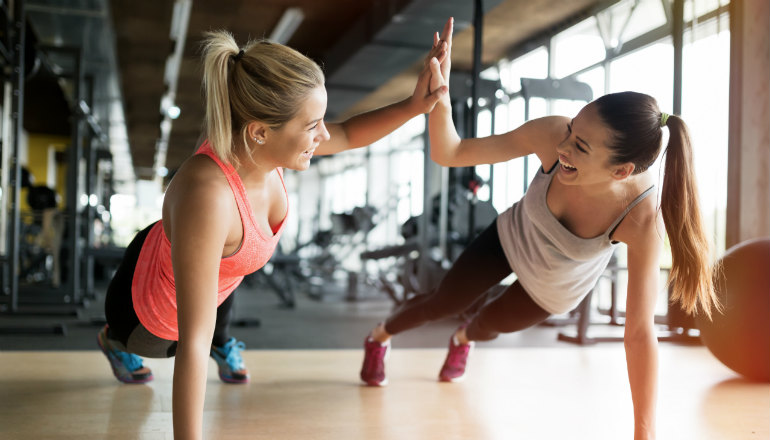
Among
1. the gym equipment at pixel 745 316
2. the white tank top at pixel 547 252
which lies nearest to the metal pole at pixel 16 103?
the white tank top at pixel 547 252

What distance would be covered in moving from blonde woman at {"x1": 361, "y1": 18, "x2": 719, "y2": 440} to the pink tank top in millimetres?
553

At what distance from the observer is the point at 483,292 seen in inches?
75.3

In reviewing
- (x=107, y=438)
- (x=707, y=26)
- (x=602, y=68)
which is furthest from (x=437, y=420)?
(x=602, y=68)

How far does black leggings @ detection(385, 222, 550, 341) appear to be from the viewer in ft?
6.13

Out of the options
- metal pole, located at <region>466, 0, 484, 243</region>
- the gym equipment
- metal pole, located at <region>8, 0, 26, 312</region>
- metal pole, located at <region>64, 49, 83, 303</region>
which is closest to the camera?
the gym equipment

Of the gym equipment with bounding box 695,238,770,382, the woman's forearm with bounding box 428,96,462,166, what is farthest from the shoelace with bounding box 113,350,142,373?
the gym equipment with bounding box 695,238,770,382

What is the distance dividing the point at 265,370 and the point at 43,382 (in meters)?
0.74

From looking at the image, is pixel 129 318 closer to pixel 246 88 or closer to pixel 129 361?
pixel 129 361

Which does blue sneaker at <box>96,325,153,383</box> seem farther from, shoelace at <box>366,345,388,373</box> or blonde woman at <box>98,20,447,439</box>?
shoelace at <box>366,345,388,373</box>

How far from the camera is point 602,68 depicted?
237 inches

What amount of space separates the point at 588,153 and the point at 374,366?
1116mm

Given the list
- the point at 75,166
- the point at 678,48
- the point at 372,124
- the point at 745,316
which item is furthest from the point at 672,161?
the point at 75,166

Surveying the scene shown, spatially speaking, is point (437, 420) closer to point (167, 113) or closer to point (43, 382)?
point (43, 382)

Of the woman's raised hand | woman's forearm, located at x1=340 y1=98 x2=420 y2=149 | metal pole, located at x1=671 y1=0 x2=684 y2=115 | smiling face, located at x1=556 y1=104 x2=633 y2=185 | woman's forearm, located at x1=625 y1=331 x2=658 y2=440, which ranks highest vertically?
metal pole, located at x1=671 y1=0 x2=684 y2=115
